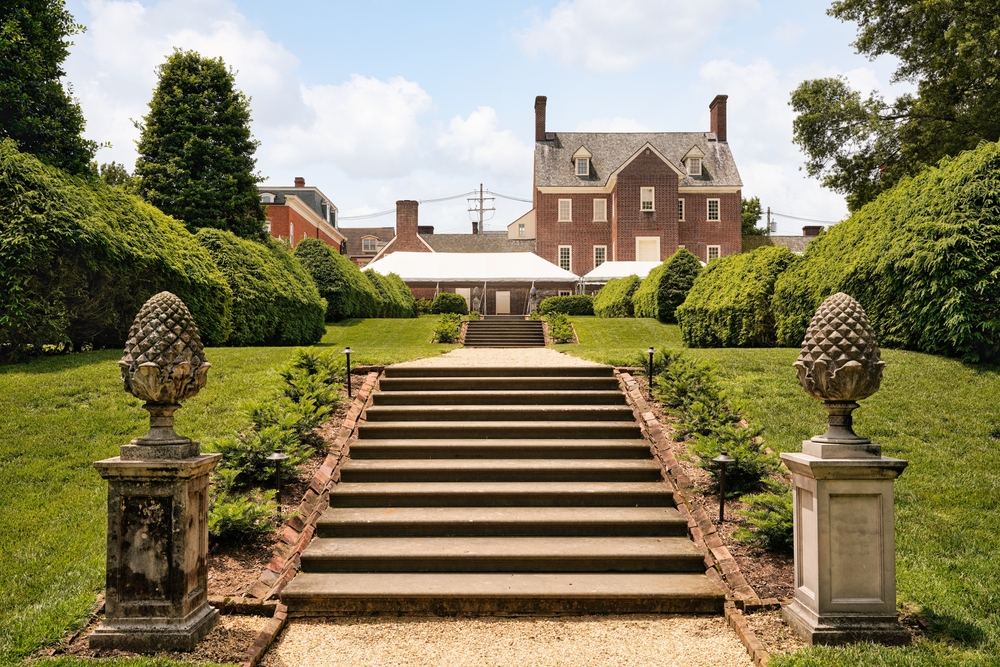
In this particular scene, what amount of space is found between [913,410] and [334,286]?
1806 cm

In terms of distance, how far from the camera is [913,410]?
814 cm

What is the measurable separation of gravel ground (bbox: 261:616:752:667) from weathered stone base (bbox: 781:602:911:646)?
0.51 meters

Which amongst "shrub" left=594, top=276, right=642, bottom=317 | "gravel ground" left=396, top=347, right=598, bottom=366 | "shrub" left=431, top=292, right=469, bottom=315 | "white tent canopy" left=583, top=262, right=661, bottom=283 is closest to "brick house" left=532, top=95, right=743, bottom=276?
"white tent canopy" left=583, top=262, right=661, bottom=283

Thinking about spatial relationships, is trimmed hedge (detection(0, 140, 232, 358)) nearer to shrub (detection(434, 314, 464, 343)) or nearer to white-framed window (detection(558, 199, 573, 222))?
shrub (detection(434, 314, 464, 343))

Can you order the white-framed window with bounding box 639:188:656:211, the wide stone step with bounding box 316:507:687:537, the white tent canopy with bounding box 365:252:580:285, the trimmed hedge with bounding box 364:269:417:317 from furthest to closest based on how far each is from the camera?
the white-framed window with bounding box 639:188:656:211, the white tent canopy with bounding box 365:252:580:285, the trimmed hedge with bounding box 364:269:417:317, the wide stone step with bounding box 316:507:687:537

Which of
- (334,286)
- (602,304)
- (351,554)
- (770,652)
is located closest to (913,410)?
(770,652)

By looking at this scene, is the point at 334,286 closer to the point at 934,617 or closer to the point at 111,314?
the point at 111,314

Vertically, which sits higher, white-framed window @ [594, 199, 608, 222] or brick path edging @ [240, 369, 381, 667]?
white-framed window @ [594, 199, 608, 222]

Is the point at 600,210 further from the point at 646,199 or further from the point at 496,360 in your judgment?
the point at 496,360

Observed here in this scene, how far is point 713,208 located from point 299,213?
1205 inches

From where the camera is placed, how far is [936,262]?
9422mm

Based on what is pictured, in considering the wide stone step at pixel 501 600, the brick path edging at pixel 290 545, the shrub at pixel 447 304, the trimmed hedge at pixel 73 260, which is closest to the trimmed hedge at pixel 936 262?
the wide stone step at pixel 501 600

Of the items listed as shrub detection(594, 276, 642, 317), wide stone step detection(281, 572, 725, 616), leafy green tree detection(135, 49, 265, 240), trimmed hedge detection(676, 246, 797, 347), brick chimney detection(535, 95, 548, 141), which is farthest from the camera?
→ brick chimney detection(535, 95, 548, 141)

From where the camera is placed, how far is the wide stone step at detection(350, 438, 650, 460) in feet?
24.7
